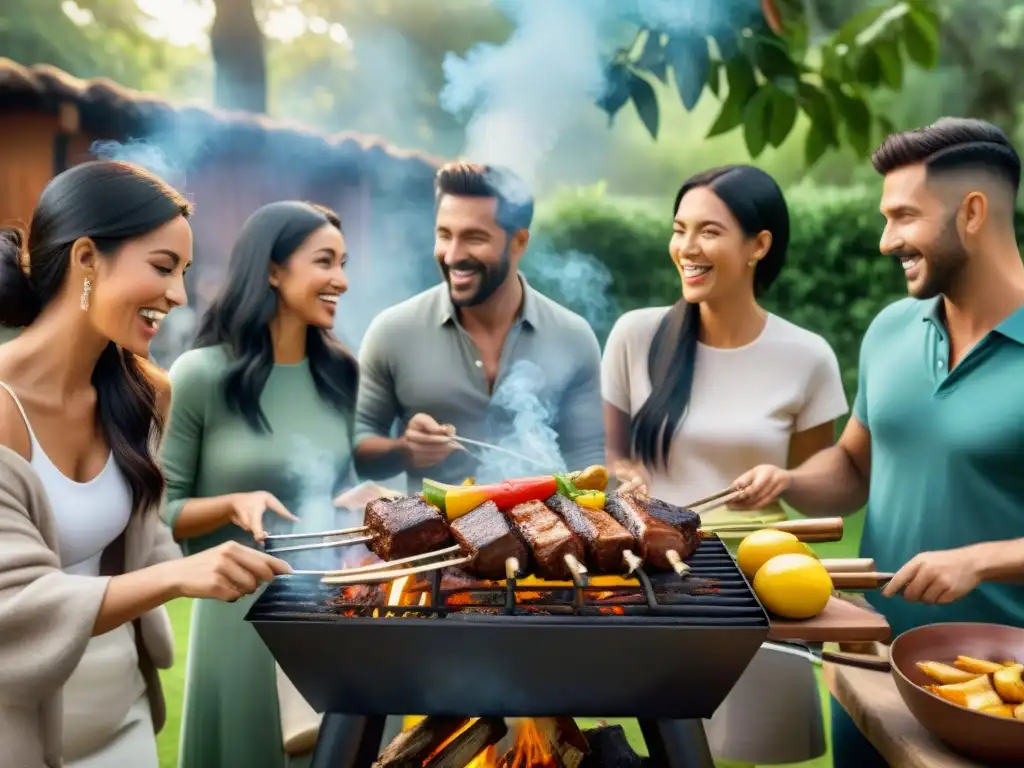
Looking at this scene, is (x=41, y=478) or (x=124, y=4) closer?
(x=41, y=478)

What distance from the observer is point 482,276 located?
138 inches

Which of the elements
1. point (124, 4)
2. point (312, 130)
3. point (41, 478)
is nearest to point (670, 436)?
point (41, 478)

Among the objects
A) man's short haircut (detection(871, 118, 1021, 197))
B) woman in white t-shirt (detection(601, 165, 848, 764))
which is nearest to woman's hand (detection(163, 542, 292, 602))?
woman in white t-shirt (detection(601, 165, 848, 764))

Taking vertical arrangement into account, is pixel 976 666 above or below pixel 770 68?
below

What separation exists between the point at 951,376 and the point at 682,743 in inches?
60.9

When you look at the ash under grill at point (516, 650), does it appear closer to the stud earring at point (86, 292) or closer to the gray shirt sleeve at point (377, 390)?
the stud earring at point (86, 292)

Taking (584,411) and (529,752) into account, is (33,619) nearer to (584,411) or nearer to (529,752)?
(529,752)

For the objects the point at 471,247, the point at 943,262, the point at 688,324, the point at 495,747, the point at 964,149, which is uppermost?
the point at 964,149

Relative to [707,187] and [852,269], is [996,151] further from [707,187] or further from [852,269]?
[852,269]

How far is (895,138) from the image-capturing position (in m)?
2.67

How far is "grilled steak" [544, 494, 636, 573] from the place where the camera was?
74.2 inches

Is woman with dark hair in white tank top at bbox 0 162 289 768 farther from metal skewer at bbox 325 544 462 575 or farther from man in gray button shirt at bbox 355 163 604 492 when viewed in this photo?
man in gray button shirt at bbox 355 163 604 492

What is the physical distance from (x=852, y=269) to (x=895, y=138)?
327cm

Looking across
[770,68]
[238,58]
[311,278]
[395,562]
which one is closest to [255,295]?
[311,278]
